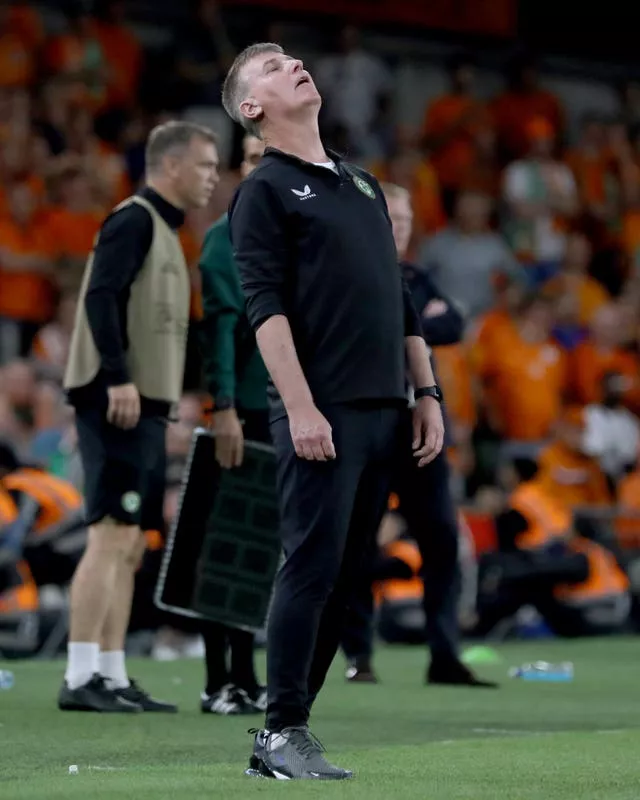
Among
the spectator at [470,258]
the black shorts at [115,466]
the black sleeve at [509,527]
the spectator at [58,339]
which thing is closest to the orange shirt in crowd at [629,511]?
the black sleeve at [509,527]

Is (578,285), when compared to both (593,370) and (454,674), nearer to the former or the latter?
(593,370)

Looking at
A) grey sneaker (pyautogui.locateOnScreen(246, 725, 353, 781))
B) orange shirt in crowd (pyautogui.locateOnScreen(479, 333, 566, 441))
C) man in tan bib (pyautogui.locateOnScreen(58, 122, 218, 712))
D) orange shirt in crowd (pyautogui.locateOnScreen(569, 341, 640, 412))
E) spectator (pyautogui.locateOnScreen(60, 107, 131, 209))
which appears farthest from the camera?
orange shirt in crowd (pyautogui.locateOnScreen(569, 341, 640, 412))

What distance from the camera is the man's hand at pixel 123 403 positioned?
714cm

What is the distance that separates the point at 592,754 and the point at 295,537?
4.37 ft

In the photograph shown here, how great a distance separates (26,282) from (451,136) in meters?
5.71

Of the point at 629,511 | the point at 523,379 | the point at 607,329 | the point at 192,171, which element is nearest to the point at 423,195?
the point at 607,329

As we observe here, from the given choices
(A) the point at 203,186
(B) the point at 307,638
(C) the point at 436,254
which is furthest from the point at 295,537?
(C) the point at 436,254

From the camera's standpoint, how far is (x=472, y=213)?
16672mm

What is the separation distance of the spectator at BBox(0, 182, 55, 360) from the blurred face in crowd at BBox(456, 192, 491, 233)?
4.33m

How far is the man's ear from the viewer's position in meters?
5.31

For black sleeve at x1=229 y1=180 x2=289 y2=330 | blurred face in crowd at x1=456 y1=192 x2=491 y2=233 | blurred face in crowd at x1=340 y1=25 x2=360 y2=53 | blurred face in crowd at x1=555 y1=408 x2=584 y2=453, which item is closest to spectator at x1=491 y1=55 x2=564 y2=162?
blurred face in crowd at x1=456 y1=192 x2=491 y2=233

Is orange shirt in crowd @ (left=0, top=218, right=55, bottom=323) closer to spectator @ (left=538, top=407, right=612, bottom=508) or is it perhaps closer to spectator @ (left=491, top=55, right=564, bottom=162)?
spectator @ (left=538, top=407, right=612, bottom=508)

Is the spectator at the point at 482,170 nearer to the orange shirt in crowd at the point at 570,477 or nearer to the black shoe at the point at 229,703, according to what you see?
the orange shirt in crowd at the point at 570,477

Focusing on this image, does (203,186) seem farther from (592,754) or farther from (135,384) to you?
(592,754)
